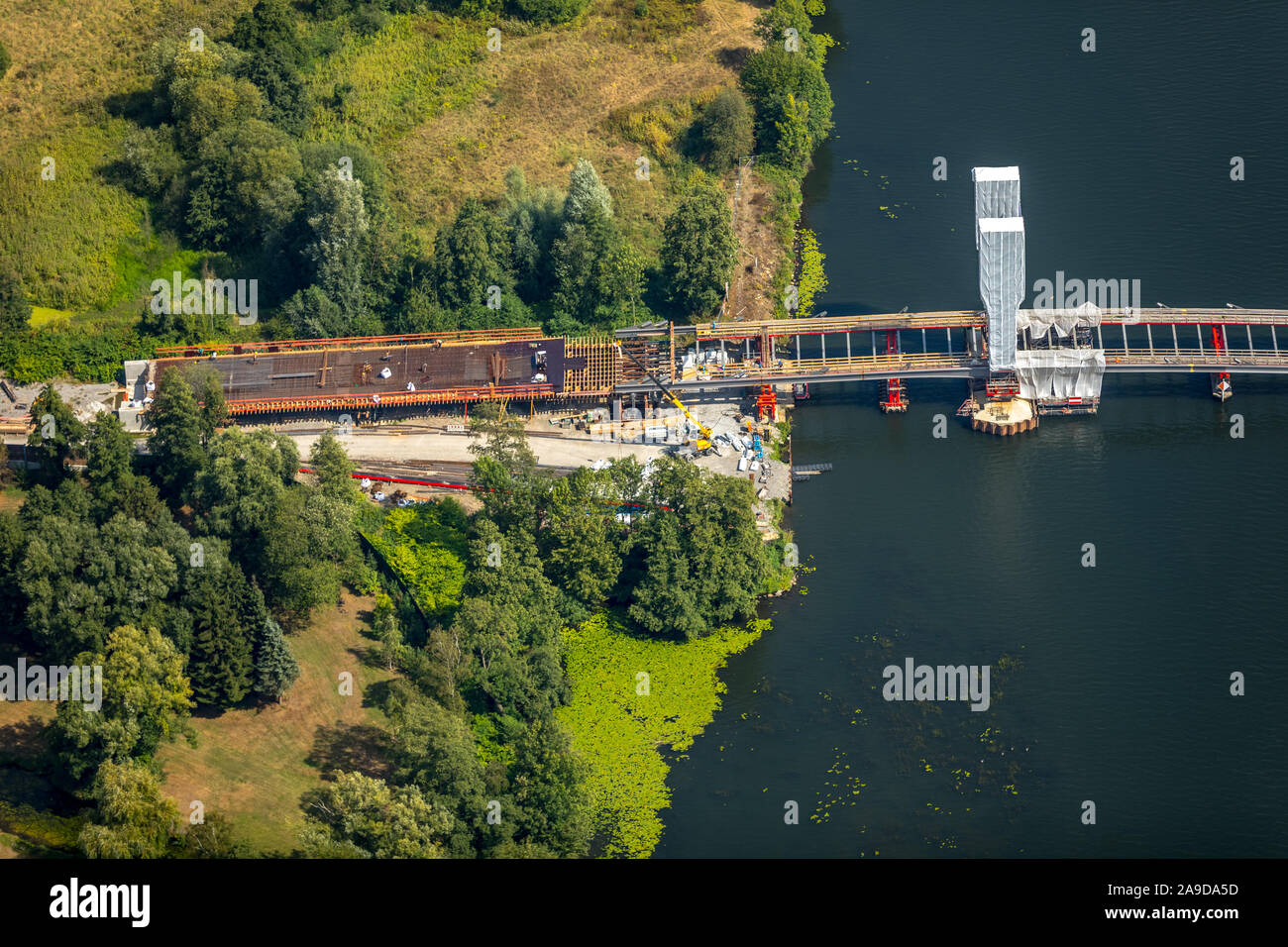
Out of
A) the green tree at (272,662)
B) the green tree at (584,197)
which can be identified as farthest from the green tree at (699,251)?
the green tree at (272,662)

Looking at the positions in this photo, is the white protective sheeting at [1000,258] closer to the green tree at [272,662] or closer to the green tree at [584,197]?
the green tree at [584,197]

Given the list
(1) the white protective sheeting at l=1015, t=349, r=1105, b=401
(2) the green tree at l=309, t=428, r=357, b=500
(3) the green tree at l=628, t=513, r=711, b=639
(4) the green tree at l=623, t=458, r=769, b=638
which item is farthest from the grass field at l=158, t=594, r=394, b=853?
(1) the white protective sheeting at l=1015, t=349, r=1105, b=401

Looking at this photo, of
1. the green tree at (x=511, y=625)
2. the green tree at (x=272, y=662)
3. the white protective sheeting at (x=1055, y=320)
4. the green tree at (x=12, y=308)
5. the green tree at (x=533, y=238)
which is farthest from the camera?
the green tree at (x=533, y=238)

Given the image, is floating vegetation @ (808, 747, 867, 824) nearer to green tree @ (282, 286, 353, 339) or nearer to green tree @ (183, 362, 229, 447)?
green tree @ (183, 362, 229, 447)

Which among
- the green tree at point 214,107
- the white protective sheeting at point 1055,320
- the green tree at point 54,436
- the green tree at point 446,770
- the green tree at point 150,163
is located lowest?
the green tree at point 446,770

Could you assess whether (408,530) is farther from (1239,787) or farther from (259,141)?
(1239,787)

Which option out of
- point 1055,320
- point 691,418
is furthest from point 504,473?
point 1055,320

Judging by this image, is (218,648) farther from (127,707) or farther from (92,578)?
(92,578)
